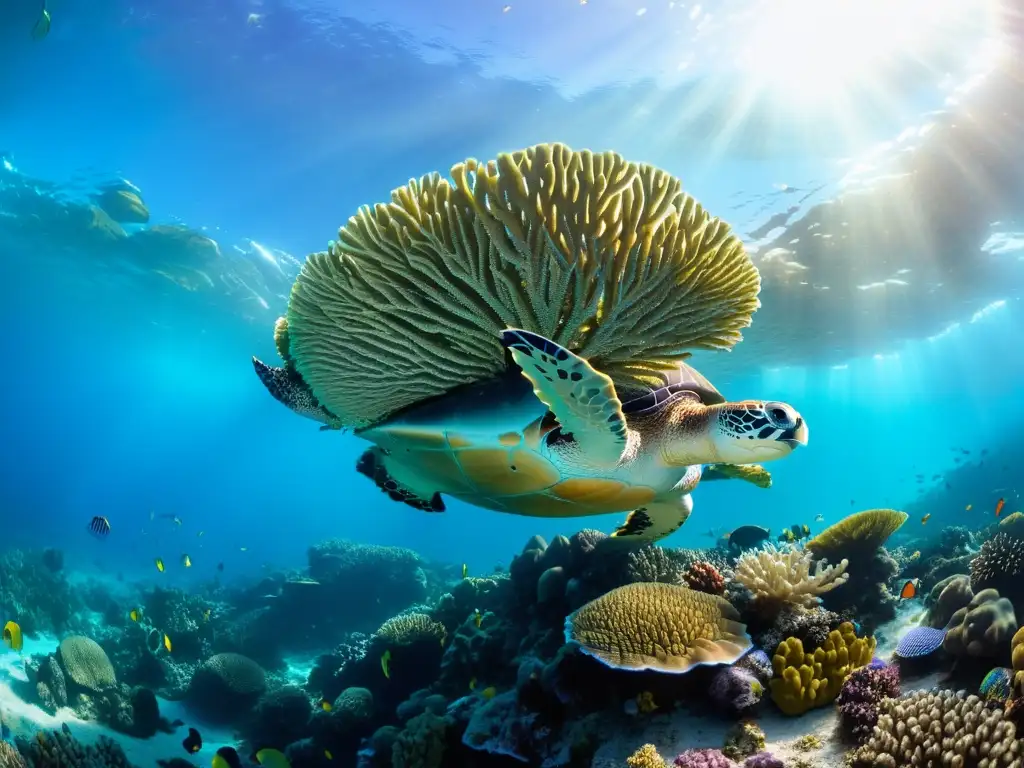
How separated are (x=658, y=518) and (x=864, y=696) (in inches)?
73.7

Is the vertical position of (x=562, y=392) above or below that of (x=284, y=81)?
below

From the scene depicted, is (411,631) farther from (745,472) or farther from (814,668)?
(814,668)

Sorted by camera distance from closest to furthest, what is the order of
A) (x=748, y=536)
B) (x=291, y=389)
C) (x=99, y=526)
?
(x=291, y=389) < (x=99, y=526) < (x=748, y=536)

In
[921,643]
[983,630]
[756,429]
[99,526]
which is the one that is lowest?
[99,526]

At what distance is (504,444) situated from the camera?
3.48m

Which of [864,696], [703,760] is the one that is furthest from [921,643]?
[703,760]

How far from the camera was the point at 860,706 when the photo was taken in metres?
3.44

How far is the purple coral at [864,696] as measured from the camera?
336cm

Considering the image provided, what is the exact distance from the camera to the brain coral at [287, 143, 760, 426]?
8.80ft

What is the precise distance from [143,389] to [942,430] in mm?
107412

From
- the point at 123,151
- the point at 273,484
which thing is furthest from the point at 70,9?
the point at 273,484

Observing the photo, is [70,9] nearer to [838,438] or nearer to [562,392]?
[562,392]

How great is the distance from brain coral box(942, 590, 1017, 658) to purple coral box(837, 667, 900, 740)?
0.60 meters

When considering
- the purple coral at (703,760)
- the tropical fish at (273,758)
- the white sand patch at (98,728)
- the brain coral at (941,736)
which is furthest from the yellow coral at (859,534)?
the white sand patch at (98,728)
